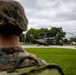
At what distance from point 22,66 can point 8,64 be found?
8 cm

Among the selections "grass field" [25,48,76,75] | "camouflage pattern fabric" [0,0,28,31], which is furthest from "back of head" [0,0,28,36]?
"grass field" [25,48,76,75]

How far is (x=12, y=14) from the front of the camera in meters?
1.58

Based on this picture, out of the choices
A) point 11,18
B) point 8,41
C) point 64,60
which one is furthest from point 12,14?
point 64,60

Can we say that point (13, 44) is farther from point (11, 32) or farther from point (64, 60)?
point (64, 60)

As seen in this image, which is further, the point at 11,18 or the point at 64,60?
the point at 64,60

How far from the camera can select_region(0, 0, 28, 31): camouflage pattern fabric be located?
1.54 m

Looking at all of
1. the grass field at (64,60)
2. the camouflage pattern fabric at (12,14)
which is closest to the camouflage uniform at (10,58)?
the camouflage pattern fabric at (12,14)

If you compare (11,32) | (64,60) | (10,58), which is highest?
(11,32)

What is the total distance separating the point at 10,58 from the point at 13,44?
0.08 m

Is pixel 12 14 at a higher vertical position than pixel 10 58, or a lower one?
higher

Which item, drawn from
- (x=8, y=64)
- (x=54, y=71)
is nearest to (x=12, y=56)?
(x=8, y=64)

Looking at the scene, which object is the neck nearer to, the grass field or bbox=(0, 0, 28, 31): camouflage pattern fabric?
bbox=(0, 0, 28, 31): camouflage pattern fabric

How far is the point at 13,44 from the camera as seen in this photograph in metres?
1.58

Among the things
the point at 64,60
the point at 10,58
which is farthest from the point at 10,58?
the point at 64,60
